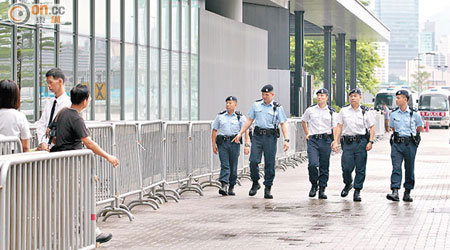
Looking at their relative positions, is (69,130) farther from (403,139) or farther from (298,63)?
(298,63)

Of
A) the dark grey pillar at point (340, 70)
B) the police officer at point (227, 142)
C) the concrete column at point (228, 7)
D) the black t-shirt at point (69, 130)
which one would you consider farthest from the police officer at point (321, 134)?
the dark grey pillar at point (340, 70)

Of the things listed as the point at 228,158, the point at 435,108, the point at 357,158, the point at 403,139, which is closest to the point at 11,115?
the point at 228,158

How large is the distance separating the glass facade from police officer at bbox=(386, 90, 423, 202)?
22.9ft

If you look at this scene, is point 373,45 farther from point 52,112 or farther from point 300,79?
point 52,112

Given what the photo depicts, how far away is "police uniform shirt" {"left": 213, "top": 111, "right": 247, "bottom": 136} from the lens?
54.4 feet

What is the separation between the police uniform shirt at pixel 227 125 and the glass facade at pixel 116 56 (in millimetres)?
3727

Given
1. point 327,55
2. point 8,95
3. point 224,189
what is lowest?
point 224,189

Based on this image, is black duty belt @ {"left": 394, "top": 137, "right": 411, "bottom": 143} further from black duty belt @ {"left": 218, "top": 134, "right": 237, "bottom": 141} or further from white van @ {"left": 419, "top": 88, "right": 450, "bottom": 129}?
white van @ {"left": 419, "top": 88, "right": 450, "bottom": 129}

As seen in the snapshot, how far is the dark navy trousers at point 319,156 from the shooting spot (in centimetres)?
1559

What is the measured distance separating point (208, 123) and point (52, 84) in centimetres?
803

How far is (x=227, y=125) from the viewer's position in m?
16.6

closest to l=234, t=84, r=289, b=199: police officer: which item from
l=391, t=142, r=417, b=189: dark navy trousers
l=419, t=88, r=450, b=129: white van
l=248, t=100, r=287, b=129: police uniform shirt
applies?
l=248, t=100, r=287, b=129: police uniform shirt

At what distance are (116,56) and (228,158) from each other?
6.65 meters

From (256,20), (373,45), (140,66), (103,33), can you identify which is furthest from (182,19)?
(373,45)
